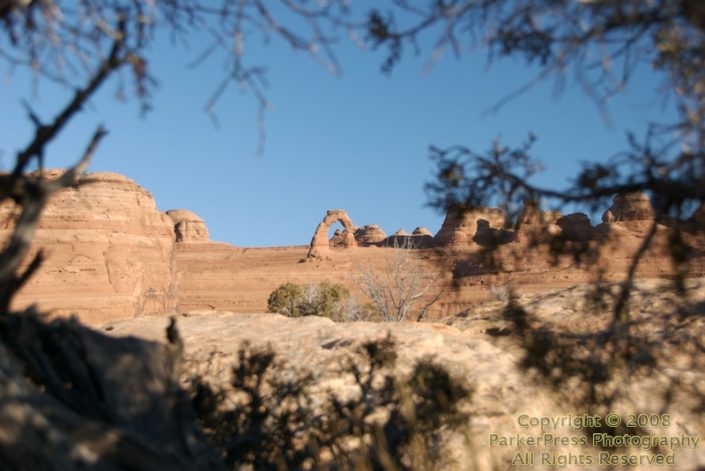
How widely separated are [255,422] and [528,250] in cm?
231

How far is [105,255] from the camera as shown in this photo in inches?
1524

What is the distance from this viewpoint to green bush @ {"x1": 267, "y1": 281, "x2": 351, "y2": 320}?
26.6 meters

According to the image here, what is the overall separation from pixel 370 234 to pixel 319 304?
62.6m

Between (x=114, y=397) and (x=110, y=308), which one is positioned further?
(x=110, y=308)

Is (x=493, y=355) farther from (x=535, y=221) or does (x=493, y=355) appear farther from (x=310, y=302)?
(x=310, y=302)

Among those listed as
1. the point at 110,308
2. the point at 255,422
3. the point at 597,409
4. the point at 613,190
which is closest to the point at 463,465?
the point at 597,409

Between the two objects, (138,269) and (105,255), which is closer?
(105,255)

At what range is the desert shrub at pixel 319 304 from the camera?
83.0ft

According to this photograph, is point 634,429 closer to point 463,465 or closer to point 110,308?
point 463,465

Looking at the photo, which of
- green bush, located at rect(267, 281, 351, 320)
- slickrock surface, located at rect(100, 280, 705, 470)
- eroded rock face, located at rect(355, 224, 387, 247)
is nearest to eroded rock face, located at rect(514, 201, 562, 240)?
slickrock surface, located at rect(100, 280, 705, 470)

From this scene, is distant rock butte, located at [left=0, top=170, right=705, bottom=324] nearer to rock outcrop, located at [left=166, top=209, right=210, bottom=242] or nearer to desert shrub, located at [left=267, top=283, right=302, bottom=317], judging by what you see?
desert shrub, located at [left=267, top=283, right=302, bottom=317]

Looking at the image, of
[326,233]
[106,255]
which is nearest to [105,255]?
[106,255]

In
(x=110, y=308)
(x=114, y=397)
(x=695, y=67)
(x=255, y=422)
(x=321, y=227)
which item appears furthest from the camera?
(x=321, y=227)

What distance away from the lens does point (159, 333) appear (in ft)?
28.7
